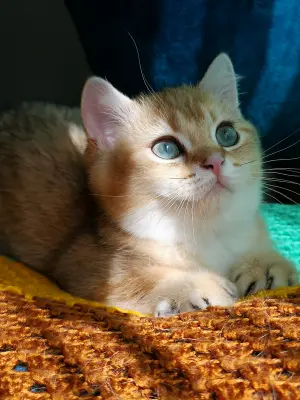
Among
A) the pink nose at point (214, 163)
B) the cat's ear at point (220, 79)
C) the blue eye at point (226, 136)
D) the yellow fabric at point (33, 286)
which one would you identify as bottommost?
the yellow fabric at point (33, 286)

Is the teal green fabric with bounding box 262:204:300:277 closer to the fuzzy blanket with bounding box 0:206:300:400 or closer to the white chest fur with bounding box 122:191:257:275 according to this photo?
the white chest fur with bounding box 122:191:257:275

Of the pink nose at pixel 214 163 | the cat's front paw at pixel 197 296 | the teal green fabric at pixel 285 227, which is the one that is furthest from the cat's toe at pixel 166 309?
the teal green fabric at pixel 285 227

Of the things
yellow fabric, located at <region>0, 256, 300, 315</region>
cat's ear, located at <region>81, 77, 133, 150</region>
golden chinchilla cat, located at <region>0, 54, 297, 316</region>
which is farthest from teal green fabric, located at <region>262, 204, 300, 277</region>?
cat's ear, located at <region>81, 77, 133, 150</region>

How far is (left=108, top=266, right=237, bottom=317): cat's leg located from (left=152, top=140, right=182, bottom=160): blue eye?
0.24 metres

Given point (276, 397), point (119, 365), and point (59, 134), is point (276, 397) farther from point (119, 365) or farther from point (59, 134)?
point (59, 134)

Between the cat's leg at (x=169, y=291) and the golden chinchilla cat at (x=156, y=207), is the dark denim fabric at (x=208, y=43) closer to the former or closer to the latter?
the golden chinchilla cat at (x=156, y=207)

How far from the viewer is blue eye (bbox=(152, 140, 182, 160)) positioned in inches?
42.9

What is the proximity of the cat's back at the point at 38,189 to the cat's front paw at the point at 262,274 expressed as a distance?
42 cm

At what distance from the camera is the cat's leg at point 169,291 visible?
0.97 meters

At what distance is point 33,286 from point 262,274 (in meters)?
0.49

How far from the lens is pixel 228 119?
3.96 feet

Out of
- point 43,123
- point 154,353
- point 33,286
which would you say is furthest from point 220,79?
point 154,353

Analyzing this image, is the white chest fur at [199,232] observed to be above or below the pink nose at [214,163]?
below

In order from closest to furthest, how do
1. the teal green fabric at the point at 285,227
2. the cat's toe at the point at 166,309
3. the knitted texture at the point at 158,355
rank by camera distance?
the knitted texture at the point at 158,355, the cat's toe at the point at 166,309, the teal green fabric at the point at 285,227
